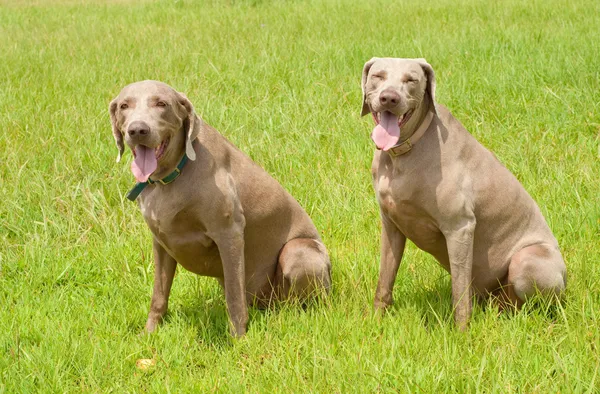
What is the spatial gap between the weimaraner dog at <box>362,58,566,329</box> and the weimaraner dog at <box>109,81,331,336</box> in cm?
56

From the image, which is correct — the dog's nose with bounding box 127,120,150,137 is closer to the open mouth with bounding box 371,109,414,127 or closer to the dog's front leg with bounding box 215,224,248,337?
the dog's front leg with bounding box 215,224,248,337

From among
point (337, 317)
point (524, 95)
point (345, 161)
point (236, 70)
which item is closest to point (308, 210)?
point (345, 161)

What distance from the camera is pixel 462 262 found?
3.54 m

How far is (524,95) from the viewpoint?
6527 mm

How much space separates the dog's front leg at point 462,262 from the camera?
3.54 meters

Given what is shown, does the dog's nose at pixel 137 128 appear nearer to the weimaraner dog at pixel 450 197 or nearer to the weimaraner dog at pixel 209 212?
the weimaraner dog at pixel 209 212

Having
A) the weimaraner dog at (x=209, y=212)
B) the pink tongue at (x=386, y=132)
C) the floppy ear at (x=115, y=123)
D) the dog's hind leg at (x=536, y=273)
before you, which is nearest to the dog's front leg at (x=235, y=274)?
the weimaraner dog at (x=209, y=212)

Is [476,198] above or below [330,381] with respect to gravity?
above

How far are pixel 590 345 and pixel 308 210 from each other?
90.2 inches

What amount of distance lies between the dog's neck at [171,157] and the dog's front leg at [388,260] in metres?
1.09

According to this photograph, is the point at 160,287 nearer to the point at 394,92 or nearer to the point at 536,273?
the point at 394,92

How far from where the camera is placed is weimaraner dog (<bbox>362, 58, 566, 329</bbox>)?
3480 millimetres

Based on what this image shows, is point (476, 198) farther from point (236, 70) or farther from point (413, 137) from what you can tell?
point (236, 70)

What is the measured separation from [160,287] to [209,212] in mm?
615
